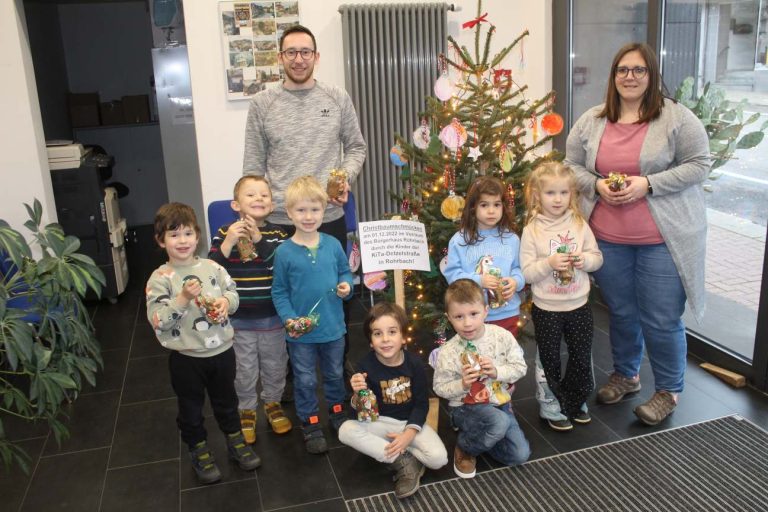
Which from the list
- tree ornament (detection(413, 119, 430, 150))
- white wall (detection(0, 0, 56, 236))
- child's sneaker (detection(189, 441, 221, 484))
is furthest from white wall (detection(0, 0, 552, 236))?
child's sneaker (detection(189, 441, 221, 484))

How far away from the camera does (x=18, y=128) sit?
449 centimetres

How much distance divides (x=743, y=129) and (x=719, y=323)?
1.07 metres

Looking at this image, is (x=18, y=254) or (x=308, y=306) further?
(x=308, y=306)

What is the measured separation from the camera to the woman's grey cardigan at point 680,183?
9.61 ft

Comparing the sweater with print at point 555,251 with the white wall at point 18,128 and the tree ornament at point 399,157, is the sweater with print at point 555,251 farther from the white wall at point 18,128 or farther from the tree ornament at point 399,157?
the white wall at point 18,128

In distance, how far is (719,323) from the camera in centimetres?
388

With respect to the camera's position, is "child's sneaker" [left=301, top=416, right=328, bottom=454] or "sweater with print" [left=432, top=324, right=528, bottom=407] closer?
"sweater with print" [left=432, top=324, right=528, bottom=407]

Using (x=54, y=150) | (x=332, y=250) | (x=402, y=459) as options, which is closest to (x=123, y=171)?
(x=54, y=150)

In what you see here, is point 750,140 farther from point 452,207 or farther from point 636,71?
point 452,207

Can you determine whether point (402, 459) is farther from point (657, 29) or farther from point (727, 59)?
point (657, 29)

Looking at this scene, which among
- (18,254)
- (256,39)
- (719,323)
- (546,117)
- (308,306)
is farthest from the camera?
(256,39)

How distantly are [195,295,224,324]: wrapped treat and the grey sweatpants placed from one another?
1.58ft

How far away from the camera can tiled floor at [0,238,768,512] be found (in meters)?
2.74

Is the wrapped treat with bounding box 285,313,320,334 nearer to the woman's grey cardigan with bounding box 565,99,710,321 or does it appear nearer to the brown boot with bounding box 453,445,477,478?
the brown boot with bounding box 453,445,477,478
